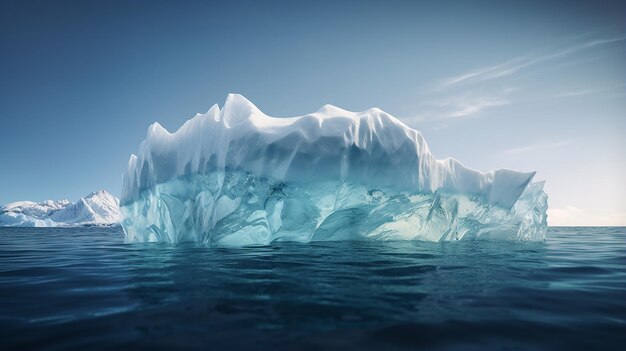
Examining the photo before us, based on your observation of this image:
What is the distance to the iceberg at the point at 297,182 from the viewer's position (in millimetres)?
9312

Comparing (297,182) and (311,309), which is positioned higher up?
(297,182)

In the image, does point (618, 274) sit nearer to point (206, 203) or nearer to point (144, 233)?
point (206, 203)

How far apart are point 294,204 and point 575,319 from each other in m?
7.60

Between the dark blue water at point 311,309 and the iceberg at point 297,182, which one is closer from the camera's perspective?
the dark blue water at point 311,309

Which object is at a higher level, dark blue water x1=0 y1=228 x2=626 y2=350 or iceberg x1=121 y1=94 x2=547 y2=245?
iceberg x1=121 y1=94 x2=547 y2=245

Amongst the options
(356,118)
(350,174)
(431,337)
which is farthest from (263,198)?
(431,337)

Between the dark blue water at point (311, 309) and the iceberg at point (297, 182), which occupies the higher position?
the iceberg at point (297, 182)

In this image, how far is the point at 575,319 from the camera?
2.89m

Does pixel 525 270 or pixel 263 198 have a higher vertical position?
pixel 263 198

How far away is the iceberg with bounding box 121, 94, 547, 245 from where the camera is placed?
9.31m

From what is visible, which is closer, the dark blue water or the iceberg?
the dark blue water

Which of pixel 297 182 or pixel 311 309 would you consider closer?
pixel 311 309

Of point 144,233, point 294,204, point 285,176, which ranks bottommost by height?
point 144,233

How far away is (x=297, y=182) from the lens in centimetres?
934
